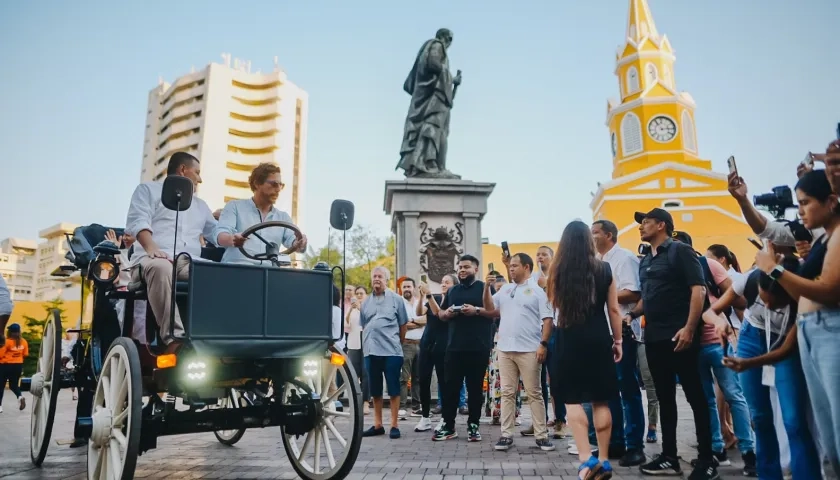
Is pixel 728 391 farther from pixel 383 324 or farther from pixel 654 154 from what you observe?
pixel 654 154

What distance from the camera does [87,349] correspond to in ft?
16.9

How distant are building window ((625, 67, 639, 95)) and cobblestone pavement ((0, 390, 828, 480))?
47.1 meters

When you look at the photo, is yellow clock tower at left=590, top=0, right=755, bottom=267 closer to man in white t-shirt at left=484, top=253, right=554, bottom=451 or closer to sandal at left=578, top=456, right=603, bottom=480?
man in white t-shirt at left=484, top=253, right=554, bottom=451

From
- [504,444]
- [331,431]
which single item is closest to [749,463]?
[504,444]

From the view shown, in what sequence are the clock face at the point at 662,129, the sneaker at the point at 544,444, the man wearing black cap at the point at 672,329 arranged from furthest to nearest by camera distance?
the clock face at the point at 662,129
the sneaker at the point at 544,444
the man wearing black cap at the point at 672,329

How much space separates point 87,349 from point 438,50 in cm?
973

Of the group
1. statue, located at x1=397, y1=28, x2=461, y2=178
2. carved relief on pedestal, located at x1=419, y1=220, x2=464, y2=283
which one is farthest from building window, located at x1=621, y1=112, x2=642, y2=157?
carved relief on pedestal, located at x1=419, y1=220, x2=464, y2=283

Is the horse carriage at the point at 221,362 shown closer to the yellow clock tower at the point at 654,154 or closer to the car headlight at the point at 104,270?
the car headlight at the point at 104,270

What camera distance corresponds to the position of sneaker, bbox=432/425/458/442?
21.6 feet

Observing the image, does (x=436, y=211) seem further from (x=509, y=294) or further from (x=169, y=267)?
(x=169, y=267)

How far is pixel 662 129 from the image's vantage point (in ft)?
153

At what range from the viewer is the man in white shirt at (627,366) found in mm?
5242

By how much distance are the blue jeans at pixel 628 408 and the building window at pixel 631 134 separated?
44.6m

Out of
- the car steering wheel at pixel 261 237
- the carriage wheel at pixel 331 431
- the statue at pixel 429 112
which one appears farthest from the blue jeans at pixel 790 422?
the statue at pixel 429 112
